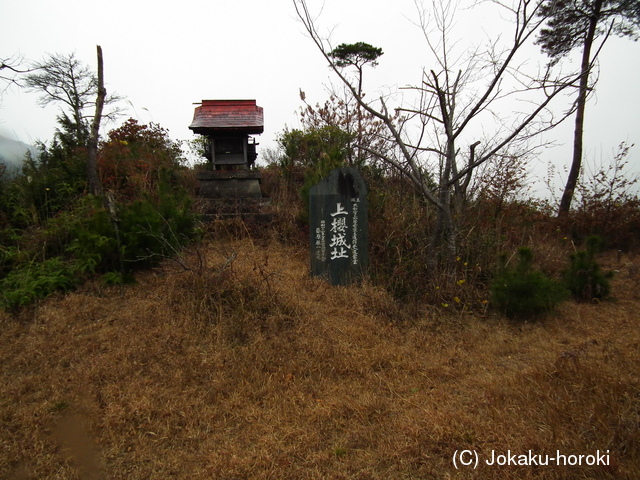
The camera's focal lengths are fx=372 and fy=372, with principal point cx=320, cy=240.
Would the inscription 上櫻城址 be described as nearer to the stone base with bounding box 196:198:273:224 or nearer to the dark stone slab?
the dark stone slab

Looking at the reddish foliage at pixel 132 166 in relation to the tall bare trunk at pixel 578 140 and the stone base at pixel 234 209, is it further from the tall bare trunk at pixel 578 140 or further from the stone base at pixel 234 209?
the tall bare trunk at pixel 578 140

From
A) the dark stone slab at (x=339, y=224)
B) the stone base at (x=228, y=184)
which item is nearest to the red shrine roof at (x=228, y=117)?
the stone base at (x=228, y=184)

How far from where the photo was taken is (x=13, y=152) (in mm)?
6902

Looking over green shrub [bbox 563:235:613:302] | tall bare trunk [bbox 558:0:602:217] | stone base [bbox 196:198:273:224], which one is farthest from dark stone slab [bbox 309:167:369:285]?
→ tall bare trunk [bbox 558:0:602:217]

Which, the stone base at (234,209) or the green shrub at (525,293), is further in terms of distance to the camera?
the stone base at (234,209)

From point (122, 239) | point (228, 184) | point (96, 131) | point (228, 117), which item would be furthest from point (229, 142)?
point (122, 239)

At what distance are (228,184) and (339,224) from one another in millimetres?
3549

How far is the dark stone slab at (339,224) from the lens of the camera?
190 inches

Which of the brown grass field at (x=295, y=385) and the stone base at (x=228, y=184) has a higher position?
the stone base at (x=228, y=184)

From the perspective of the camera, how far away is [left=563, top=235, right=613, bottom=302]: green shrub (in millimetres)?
4547

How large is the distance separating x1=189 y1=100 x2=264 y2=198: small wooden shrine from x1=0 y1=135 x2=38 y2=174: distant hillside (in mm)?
3052

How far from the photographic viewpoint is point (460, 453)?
2.03 metres

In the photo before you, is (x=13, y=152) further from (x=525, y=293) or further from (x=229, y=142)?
(x=525, y=293)

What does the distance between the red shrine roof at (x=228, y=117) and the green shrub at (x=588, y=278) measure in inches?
228
